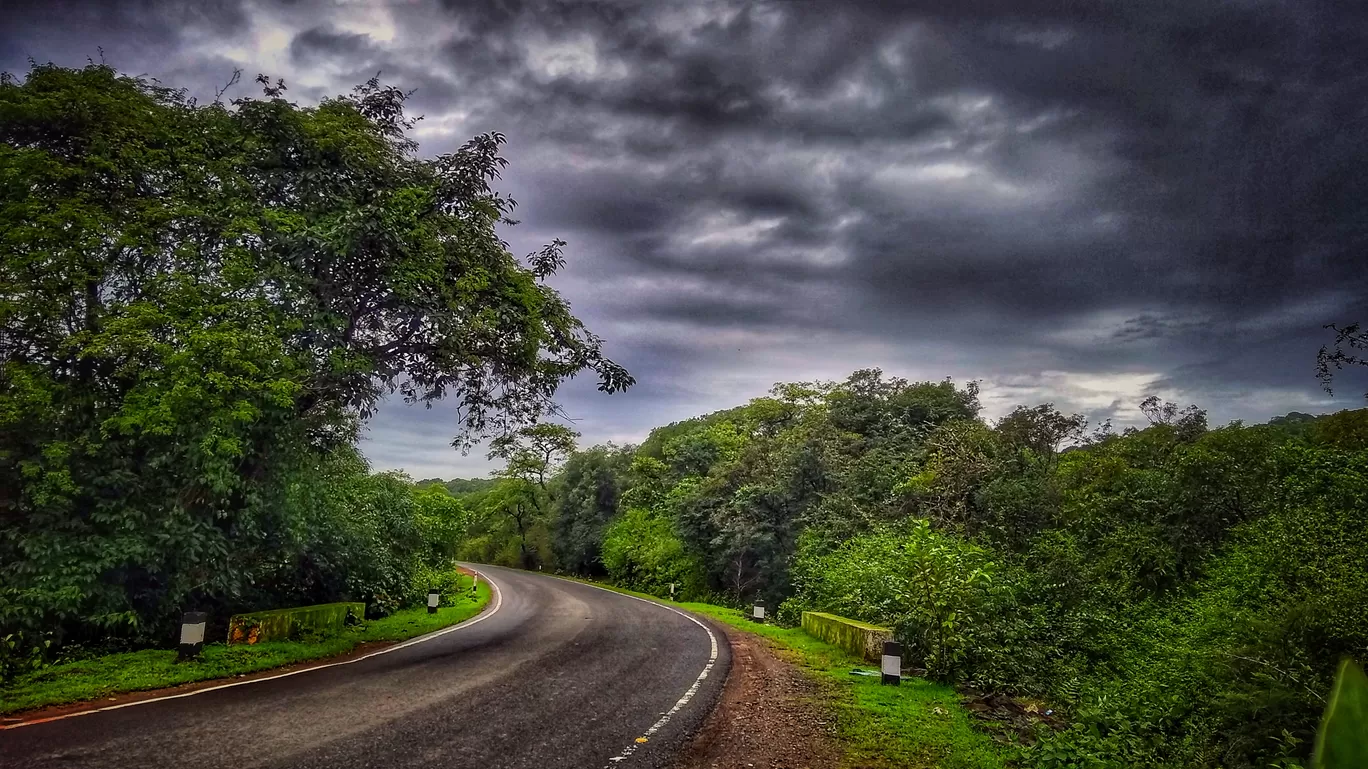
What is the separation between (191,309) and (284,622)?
17.9 ft

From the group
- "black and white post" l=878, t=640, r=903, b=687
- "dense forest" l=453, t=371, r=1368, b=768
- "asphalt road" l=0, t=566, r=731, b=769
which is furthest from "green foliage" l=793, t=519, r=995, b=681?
"asphalt road" l=0, t=566, r=731, b=769

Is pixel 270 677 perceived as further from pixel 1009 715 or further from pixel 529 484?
pixel 529 484

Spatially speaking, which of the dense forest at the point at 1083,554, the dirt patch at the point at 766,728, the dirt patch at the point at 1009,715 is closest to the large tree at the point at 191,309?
the dense forest at the point at 1083,554

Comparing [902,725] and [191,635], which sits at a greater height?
[191,635]

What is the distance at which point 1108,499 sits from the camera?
49.3ft

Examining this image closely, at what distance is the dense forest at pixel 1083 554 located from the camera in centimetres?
724

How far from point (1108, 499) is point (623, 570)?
30107 mm

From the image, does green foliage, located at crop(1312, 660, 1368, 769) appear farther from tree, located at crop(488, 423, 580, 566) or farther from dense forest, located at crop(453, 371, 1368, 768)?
tree, located at crop(488, 423, 580, 566)

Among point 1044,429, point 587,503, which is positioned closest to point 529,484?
point 587,503

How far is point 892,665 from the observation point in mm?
10500

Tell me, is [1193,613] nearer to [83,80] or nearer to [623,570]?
[83,80]

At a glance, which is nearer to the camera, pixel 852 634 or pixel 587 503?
pixel 852 634

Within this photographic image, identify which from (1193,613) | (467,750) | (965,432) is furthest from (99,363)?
(965,432)

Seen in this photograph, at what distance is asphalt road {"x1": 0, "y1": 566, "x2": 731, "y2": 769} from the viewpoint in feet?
20.9
